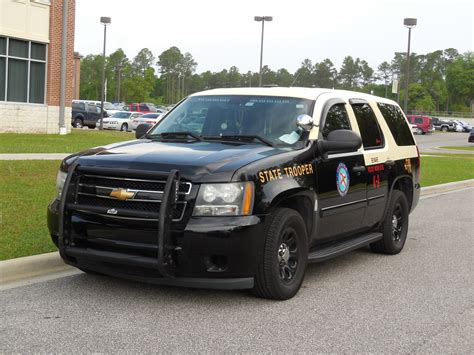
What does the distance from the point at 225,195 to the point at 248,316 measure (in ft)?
3.18

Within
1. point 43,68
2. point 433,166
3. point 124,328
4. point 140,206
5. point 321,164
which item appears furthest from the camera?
point 43,68

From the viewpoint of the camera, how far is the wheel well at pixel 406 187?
7825 mm

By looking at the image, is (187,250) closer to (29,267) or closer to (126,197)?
(126,197)

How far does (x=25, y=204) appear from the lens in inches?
344

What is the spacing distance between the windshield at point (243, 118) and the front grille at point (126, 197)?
4.15 ft

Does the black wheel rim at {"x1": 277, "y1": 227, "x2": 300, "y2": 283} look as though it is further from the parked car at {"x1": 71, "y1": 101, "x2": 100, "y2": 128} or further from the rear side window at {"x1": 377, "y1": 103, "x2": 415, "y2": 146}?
the parked car at {"x1": 71, "y1": 101, "x2": 100, "y2": 128}

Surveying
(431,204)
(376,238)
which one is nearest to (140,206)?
(376,238)

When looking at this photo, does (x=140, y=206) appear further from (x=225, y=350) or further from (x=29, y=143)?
(x=29, y=143)

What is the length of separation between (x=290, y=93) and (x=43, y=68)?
20522 mm

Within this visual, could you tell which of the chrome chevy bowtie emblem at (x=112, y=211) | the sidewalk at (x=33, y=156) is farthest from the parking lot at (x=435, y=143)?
the chrome chevy bowtie emblem at (x=112, y=211)

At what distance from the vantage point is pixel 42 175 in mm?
11773

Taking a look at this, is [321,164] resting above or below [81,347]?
above

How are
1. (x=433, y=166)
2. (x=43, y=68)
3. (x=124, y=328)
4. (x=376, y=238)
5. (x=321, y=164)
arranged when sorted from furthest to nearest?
(x=43, y=68) < (x=433, y=166) < (x=376, y=238) < (x=321, y=164) < (x=124, y=328)

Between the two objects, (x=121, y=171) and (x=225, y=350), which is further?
(x=121, y=171)
